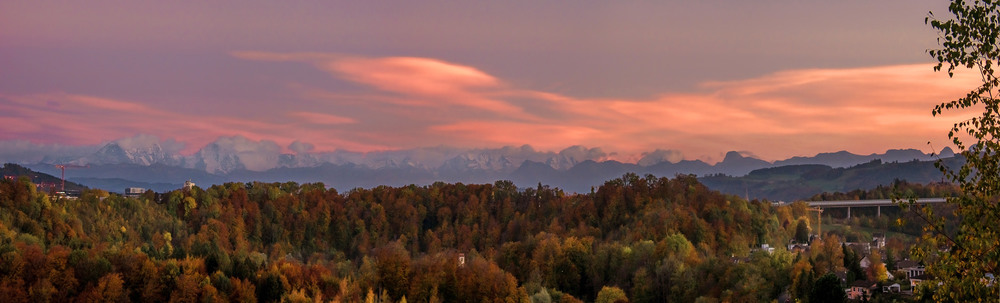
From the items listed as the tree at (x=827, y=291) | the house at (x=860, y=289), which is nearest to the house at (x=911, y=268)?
the house at (x=860, y=289)

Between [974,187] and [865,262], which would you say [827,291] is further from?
[974,187]

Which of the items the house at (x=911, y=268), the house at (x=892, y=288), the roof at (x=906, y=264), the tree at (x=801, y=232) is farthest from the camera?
the tree at (x=801, y=232)

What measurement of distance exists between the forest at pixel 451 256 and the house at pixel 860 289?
58.9 inches

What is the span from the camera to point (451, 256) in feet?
454

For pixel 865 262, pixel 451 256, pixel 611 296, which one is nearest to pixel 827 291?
pixel 611 296

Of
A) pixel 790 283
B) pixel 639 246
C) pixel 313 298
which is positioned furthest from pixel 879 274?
pixel 313 298

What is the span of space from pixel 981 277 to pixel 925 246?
53.2 inches

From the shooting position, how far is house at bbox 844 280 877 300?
313ft

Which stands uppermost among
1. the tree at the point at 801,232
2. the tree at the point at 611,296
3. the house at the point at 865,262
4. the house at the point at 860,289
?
the tree at the point at 801,232

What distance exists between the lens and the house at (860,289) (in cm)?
9525

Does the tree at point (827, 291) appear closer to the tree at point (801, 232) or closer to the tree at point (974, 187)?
the tree at point (974, 187)

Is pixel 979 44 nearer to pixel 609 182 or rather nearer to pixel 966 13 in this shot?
pixel 966 13

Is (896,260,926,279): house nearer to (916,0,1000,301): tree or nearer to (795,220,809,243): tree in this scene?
(795,220,809,243): tree

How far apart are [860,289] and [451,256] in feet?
191
